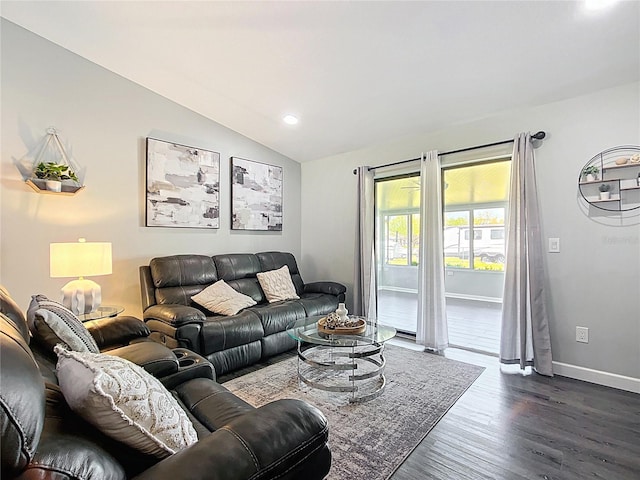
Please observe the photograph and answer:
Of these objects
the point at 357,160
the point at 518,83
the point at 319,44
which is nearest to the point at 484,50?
the point at 518,83

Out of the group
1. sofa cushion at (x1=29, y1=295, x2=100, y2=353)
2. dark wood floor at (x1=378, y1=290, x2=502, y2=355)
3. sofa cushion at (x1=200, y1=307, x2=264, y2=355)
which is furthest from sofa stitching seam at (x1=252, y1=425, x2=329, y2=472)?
dark wood floor at (x1=378, y1=290, x2=502, y2=355)

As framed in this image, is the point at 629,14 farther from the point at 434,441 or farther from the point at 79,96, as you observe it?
the point at 79,96

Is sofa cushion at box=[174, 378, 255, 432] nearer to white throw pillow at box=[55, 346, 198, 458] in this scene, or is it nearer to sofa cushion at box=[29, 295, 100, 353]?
white throw pillow at box=[55, 346, 198, 458]

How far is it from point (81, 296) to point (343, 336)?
7.26 feet

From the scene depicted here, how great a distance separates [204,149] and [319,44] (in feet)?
6.77

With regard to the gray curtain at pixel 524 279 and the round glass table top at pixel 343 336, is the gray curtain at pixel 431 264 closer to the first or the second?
the gray curtain at pixel 524 279

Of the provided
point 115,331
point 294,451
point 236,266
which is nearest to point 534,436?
point 294,451

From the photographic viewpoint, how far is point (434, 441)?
6.46 feet

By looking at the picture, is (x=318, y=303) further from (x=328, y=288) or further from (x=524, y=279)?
(x=524, y=279)

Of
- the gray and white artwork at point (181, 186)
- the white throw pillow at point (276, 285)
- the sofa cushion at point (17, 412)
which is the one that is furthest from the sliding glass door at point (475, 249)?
the sofa cushion at point (17, 412)

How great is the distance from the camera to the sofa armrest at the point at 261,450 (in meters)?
0.81

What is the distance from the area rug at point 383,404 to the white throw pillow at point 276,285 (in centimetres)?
87

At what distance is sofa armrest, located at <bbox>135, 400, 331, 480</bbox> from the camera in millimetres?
813

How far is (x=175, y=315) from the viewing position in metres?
2.70
